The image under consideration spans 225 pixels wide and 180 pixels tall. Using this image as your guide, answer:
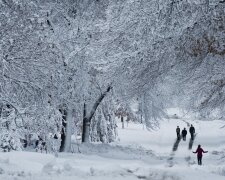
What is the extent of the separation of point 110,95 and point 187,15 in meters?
15.3

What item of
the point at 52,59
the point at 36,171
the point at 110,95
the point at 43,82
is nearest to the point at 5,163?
the point at 36,171

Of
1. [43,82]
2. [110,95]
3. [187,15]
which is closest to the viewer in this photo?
A: [187,15]

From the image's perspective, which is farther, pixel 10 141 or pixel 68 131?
pixel 68 131

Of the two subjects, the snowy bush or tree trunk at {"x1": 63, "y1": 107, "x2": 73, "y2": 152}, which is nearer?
the snowy bush

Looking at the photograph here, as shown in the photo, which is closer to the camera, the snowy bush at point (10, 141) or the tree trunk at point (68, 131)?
the snowy bush at point (10, 141)

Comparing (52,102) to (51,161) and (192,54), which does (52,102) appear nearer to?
(51,161)

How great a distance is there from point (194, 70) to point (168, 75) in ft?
2.30

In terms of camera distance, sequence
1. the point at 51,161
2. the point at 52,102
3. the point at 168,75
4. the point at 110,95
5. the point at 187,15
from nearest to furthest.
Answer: the point at 187,15, the point at 168,75, the point at 51,161, the point at 52,102, the point at 110,95

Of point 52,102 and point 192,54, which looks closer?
point 192,54

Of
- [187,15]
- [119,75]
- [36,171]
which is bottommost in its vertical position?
[36,171]

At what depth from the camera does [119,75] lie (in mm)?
11109

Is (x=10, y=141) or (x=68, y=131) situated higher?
(x=68, y=131)

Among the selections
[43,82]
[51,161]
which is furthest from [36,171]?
[43,82]

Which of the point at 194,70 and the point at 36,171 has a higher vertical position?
the point at 194,70
